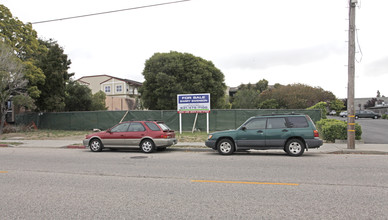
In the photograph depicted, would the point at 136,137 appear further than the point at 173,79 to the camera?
No

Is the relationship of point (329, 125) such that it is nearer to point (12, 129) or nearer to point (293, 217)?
point (293, 217)

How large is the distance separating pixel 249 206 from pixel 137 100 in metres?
54.8

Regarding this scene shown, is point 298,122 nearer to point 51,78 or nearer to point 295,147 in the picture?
point 295,147

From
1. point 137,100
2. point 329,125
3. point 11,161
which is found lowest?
point 11,161

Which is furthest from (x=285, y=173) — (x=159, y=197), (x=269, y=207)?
(x=159, y=197)

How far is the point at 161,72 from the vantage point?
3372 cm

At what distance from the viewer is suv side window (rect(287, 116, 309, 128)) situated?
35.7 ft

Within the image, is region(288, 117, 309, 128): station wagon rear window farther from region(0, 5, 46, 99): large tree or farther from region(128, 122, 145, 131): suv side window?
region(0, 5, 46, 99): large tree

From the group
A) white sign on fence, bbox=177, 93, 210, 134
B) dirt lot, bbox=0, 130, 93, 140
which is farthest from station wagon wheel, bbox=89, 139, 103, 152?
white sign on fence, bbox=177, 93, 210, 134

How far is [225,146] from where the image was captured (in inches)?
452

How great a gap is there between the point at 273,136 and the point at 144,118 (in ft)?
46.0

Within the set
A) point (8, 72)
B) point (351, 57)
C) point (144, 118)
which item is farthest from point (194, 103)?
point (8, 72)

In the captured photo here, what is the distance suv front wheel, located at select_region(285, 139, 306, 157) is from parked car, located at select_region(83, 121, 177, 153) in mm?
5088

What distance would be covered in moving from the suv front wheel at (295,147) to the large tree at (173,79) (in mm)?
23478
